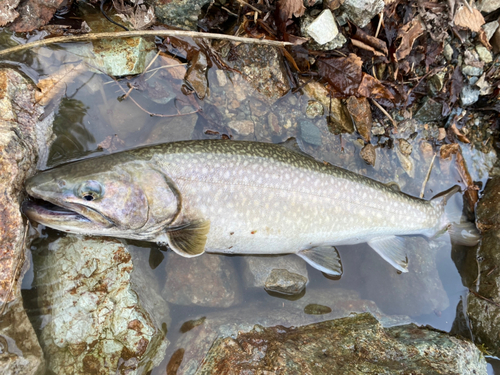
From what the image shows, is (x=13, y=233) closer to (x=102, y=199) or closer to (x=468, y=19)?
(x=102, y=199)

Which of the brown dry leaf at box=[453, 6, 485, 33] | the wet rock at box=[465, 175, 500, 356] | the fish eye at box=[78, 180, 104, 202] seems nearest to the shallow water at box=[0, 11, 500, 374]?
the wet rock at box=[465, 175, 500, 356]

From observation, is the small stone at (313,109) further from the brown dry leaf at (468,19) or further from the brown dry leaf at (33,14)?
the brown dry leaf at (33,14)

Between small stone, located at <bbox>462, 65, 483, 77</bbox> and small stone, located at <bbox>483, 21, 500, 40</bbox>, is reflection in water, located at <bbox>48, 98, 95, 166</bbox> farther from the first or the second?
small stone, located at <bbox>483, 21, 500, 40</bbox>

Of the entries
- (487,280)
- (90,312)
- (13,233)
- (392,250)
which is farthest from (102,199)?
(487,280)

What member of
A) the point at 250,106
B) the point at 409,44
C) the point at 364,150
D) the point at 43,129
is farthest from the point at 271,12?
the point at 43,129

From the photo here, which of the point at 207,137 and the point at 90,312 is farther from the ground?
the point at 207,137

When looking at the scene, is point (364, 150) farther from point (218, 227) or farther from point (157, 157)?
point (157, 157)
